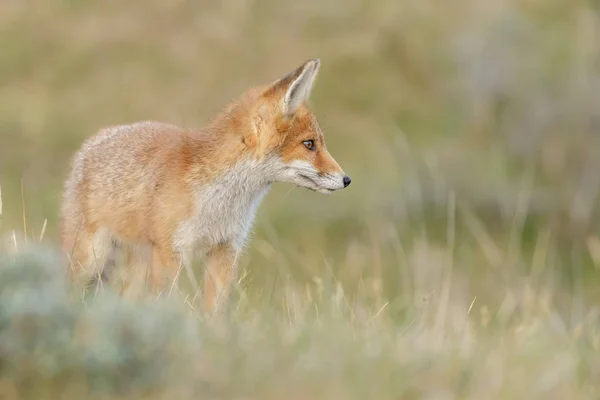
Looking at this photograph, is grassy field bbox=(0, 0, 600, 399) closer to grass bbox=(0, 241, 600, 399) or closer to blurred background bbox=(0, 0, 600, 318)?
blurred background bbox=(0, 0, 600, 318)

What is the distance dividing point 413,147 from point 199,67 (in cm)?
404

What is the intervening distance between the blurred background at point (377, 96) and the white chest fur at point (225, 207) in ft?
29.4

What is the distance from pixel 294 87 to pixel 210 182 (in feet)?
2.73

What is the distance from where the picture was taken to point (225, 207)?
26.0 feet

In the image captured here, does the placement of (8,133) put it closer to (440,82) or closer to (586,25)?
(440,82)

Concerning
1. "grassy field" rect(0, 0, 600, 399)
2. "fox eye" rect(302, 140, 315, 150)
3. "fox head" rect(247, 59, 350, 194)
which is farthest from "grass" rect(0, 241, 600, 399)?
"grassy field" rect(0, 0, 600, 399)

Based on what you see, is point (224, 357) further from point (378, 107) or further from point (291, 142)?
point (378, 107)

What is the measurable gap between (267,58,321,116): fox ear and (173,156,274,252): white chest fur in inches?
16.6

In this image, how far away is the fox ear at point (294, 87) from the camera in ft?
25.7

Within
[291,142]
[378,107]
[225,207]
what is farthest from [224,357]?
[378,107]

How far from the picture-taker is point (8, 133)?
19.6m

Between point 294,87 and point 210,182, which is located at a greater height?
point 294,87

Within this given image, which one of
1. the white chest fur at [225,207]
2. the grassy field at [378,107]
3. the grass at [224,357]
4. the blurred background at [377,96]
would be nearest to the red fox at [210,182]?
the white chest fur at [225,207]

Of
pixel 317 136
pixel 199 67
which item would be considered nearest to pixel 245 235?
pixel 317 136
